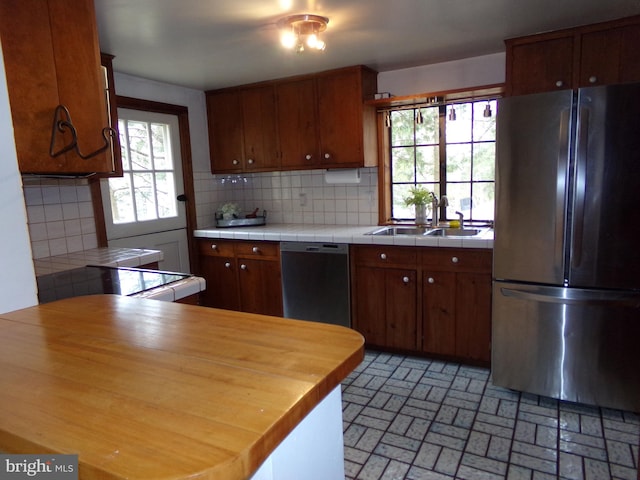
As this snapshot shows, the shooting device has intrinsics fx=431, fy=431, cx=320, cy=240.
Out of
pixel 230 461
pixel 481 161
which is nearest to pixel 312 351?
pixel 230 461

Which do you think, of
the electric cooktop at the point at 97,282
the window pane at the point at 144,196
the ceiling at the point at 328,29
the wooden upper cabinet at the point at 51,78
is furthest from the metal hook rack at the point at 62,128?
the window pane at the point at 144,196

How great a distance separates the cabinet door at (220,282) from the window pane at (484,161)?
82.3 inches

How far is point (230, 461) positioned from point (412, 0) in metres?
2.15

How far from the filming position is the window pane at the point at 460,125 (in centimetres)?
327

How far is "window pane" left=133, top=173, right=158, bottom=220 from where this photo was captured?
3.37m

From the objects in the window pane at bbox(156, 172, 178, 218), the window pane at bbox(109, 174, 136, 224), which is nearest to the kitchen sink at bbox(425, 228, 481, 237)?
the window pane at bbox(156, 172, 178, 218)

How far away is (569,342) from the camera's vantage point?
2289mm

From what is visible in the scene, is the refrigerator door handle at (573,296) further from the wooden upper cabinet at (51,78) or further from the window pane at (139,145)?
the window pane at (139,145)

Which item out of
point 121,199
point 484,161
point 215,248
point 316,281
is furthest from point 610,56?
point 121,199

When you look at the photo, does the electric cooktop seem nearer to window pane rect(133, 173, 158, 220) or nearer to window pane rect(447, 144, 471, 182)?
window pane rect(133, 173, 158, 220)

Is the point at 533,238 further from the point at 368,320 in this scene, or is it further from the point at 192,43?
the point at 192,43

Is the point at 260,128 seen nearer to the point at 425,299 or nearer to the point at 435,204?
the point at 435,204

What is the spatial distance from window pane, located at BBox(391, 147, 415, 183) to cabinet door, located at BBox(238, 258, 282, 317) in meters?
1.24

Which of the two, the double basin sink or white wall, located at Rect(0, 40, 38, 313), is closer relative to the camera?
white wall, located at Rect(0, 40, 38, 313)
